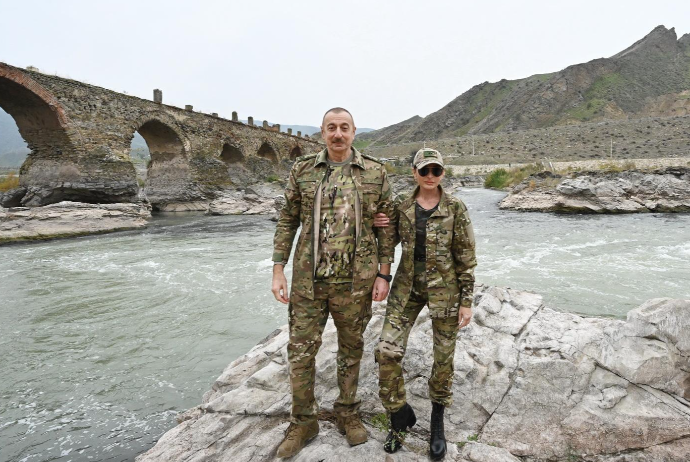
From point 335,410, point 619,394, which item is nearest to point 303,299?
point 335,410

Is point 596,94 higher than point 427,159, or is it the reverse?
point 596,94

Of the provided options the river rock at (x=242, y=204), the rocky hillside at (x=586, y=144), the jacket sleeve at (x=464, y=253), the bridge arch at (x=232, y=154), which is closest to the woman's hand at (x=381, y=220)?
the jacket sleeve at (x=464, y=253)

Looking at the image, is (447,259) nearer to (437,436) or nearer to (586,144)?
(437,436)

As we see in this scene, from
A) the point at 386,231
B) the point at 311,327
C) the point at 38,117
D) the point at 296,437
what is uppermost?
the point at 38,117

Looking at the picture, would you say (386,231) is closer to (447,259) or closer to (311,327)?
(447,259)

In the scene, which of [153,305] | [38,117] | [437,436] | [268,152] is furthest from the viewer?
[268,152]

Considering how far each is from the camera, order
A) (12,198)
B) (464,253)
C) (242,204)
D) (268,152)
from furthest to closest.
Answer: (268,152) < (242,204) < (12,198) < (464,253)

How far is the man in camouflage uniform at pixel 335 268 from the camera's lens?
8.08ft

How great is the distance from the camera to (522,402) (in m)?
2.66

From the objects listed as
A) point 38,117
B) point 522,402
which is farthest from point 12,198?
point 522,402

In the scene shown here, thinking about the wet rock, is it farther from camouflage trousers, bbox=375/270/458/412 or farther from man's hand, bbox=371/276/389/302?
camouflage trousers, bbox=375/270/458/412

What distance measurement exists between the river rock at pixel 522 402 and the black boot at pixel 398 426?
0.05 metres

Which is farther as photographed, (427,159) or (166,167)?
(166,167)

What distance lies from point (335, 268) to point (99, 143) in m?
21.6
